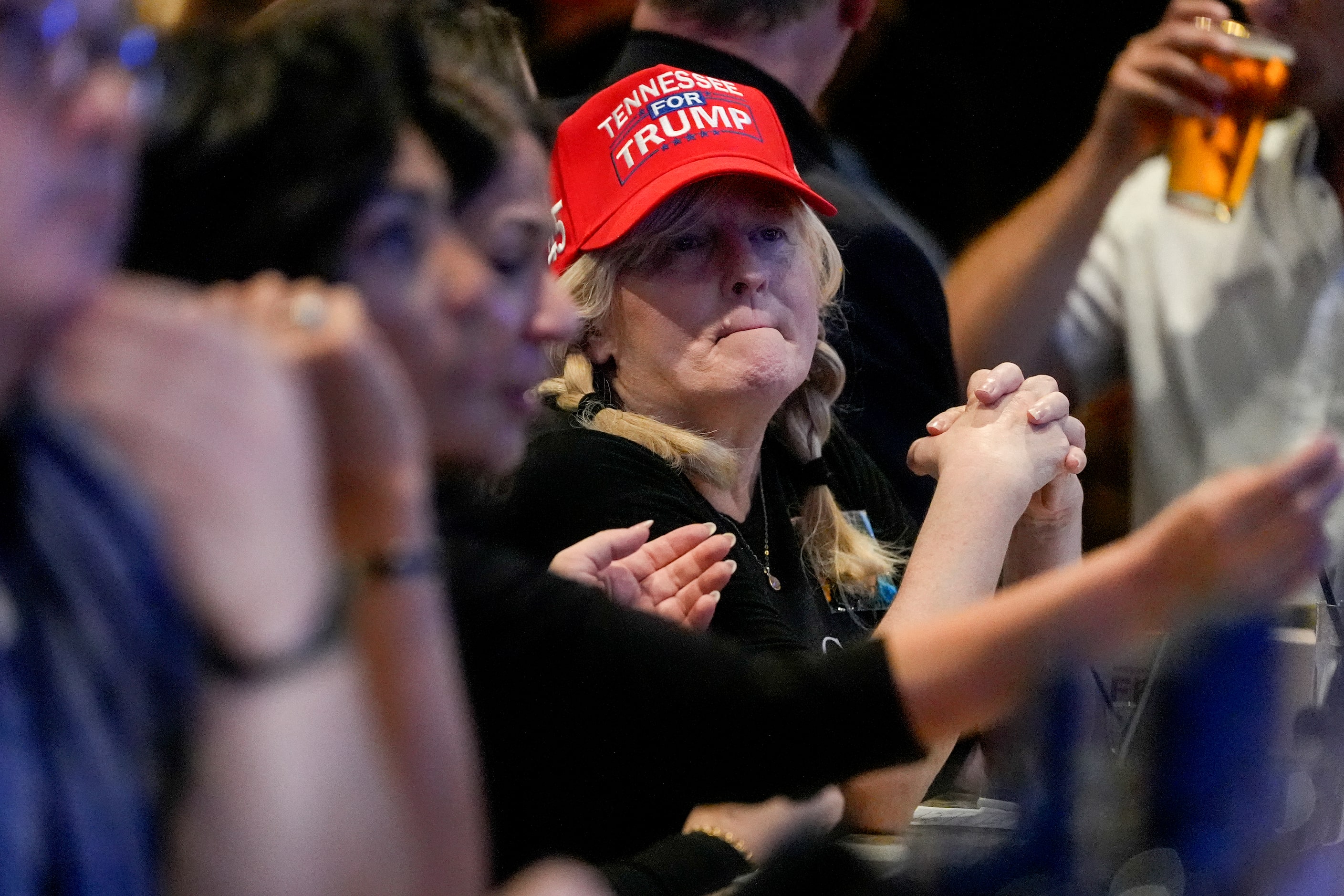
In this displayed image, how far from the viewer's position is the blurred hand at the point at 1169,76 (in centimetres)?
144

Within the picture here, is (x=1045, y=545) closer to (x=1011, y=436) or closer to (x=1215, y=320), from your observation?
(x=1011, y=436)

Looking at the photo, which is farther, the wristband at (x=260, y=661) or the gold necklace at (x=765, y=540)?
the gold necklace at (x=765, y=540)

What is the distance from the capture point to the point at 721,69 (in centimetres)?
184

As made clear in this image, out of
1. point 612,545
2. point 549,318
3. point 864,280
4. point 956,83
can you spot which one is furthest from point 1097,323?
Result: point 549,318

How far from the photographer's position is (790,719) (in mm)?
987

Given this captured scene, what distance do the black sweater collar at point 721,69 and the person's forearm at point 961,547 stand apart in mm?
609

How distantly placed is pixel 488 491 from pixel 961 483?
456 millimetres

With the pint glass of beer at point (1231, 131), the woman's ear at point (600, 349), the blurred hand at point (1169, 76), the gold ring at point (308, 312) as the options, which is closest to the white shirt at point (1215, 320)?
the blurred hand at point (1169, 76)

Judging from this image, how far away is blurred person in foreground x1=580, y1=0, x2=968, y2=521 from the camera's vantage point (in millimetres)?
1827

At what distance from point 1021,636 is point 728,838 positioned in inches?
13.6

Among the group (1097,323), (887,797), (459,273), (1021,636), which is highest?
(459,273)

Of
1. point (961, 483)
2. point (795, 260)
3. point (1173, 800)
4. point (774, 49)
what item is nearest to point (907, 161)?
point (774, 49)

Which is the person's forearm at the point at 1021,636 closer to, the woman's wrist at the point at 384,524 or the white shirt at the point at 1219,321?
the woman's wrist at the point at 384,524

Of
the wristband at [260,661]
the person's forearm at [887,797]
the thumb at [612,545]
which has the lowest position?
the person's forearm at [887,797]
